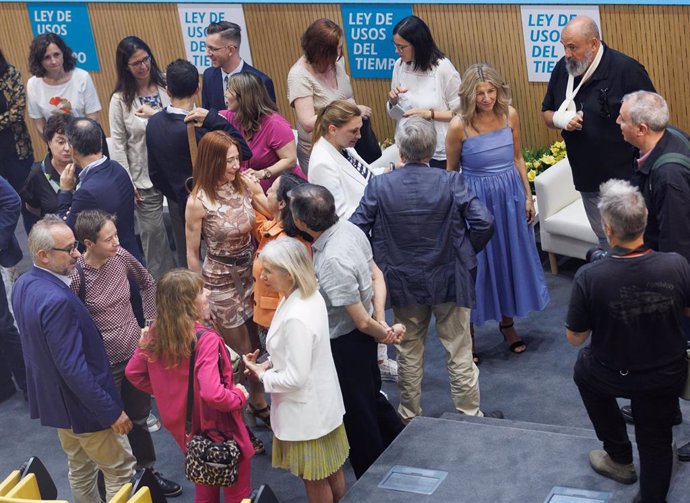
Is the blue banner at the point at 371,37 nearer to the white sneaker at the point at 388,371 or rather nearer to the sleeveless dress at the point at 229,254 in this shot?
the white sneaker at the point at 388,371

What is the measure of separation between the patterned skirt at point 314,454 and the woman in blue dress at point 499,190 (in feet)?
6.08

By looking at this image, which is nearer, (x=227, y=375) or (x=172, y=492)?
(x=227, y=375)

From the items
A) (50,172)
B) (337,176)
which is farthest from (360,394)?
(50,172)

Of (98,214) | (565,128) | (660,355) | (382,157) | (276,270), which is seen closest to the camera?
(660,355)

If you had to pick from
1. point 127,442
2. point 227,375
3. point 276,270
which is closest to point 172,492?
point 127,442

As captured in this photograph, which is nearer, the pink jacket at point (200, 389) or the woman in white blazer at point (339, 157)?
the pink jacket at point (200, 389)

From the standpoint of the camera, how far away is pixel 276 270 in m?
4.34

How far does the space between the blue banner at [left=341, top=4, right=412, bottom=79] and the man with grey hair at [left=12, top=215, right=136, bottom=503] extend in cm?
402

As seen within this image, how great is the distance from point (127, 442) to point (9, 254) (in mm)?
1895

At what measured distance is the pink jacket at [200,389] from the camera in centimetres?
437

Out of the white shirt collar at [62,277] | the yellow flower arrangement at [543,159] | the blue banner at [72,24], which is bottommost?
the yellow flower arrangement at [543,159]

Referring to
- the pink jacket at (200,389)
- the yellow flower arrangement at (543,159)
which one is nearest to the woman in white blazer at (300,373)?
the pink jacket at (200,389)

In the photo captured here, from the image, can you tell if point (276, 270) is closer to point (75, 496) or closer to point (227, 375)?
point (227, 375)

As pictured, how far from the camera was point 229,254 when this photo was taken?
550 cm
